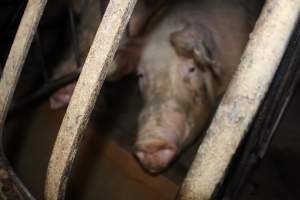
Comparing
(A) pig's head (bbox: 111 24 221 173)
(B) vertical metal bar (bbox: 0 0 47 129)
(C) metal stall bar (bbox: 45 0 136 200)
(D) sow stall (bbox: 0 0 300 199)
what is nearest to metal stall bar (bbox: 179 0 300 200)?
(D) sow stall (bbox: 0 0 300 199)

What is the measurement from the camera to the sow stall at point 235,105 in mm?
569

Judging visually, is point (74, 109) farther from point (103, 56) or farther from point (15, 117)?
point (15, 117)

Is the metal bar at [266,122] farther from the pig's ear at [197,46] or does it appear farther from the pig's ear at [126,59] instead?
the pig's ear at [126,59]

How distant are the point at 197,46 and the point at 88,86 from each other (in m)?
1.16

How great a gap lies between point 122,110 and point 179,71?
25.3 inches

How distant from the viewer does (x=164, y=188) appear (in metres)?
1.82

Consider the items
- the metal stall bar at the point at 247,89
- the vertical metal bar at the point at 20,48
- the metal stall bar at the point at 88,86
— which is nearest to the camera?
the metal stall bar at the point at 247,89

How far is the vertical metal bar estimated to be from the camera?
864mm

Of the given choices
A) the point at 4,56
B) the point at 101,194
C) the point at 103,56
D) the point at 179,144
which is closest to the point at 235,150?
the point at 103,56

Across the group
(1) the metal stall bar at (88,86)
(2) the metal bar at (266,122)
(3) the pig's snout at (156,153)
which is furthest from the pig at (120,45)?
(2) the metal bar at (266,122)

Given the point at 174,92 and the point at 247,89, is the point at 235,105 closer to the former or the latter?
the point at 247,89

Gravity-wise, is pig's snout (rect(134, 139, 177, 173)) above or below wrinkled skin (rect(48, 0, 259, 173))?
below

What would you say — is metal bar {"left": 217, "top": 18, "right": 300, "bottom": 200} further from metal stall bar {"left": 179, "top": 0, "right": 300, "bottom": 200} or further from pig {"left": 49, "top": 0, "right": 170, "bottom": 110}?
pig {"left": 49, "top": 0, "right": 170, "bottom": 110}

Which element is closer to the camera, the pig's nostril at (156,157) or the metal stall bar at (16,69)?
the metal stall bar at (16,69)
